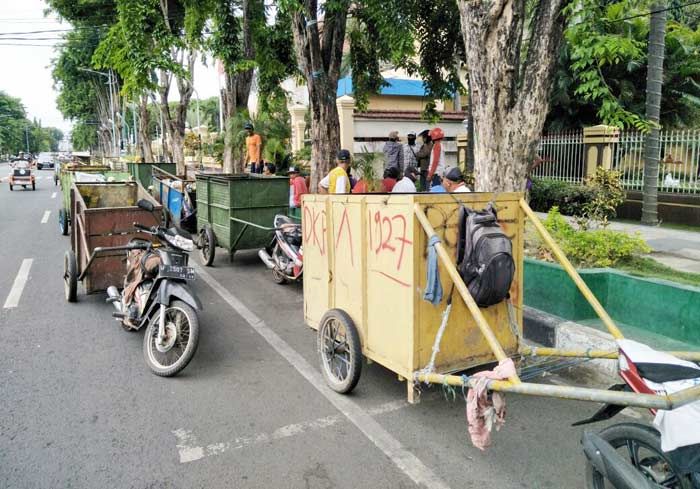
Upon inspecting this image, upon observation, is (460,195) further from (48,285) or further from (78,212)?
(48,285)

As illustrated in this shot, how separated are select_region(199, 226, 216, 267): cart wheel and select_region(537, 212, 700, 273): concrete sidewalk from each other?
6.31m

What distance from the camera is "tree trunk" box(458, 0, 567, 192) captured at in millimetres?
6348

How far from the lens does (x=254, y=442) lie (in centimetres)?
367

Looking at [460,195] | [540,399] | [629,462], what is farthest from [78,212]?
[629,462]

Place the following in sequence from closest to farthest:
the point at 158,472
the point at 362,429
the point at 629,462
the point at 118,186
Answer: the point at 629,462
the point at 158,472
the point at 362,429
the point at 118,186

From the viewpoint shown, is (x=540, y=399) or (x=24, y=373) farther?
(x=24, y=373)

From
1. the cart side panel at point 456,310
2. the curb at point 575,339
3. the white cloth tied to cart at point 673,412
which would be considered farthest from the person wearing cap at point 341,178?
the white cloth tied to cart at point 673,412

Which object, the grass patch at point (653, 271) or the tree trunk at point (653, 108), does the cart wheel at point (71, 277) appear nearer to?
the grass patch at point (653, 271)

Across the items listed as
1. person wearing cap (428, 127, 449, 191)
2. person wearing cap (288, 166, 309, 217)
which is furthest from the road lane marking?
person wearing cap (428, 127, 449, 191)

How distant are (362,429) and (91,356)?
9.46 feet

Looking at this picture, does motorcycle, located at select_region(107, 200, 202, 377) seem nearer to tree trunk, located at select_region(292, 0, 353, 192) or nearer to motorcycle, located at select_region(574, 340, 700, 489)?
motorcycle, located at select_region(574, 340, 700, 489)

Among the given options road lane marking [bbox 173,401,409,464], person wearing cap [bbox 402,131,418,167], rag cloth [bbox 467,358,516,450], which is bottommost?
road lane marking [bbox 173,401,409,464]

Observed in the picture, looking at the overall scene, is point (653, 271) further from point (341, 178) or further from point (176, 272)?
point (176, 272)

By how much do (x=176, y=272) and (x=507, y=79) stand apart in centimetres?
428
